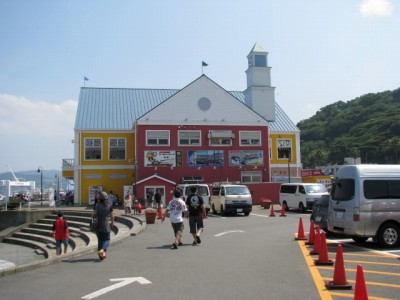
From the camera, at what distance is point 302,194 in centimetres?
2864

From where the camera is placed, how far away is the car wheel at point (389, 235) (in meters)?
12.3

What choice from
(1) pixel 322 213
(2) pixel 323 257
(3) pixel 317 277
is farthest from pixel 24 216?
(3) pixel 317 277

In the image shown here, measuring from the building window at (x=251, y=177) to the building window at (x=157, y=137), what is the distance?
24.6 feet

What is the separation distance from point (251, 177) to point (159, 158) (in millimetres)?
8483

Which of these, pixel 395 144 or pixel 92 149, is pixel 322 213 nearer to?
pixel 92 149

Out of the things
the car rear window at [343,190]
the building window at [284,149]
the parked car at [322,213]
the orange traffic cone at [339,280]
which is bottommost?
the orange traffic cone at [339,280]

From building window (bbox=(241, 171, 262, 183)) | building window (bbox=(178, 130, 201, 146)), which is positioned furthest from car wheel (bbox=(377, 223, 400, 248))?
building window (bbox=(178, 130, 201, 146))

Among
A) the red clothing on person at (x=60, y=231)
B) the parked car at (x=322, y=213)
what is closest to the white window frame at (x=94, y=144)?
the red clothing on person at (x=60, y=231)

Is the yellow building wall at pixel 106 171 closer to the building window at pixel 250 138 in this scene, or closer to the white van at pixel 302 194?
the building window at pixel 250 138

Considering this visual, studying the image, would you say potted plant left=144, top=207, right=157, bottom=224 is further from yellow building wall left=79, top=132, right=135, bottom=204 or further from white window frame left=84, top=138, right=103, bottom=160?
white window frame left=84, top=138, right=103, bottom=160

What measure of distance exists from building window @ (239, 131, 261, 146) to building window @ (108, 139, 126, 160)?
10961 millimetres

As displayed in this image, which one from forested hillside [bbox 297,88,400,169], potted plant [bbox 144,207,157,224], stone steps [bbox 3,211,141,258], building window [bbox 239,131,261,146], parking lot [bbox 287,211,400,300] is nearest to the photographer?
parking lot [bbox 287,211,400,300]

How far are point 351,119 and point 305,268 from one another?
4141 inches

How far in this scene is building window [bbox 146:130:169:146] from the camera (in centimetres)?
3775
